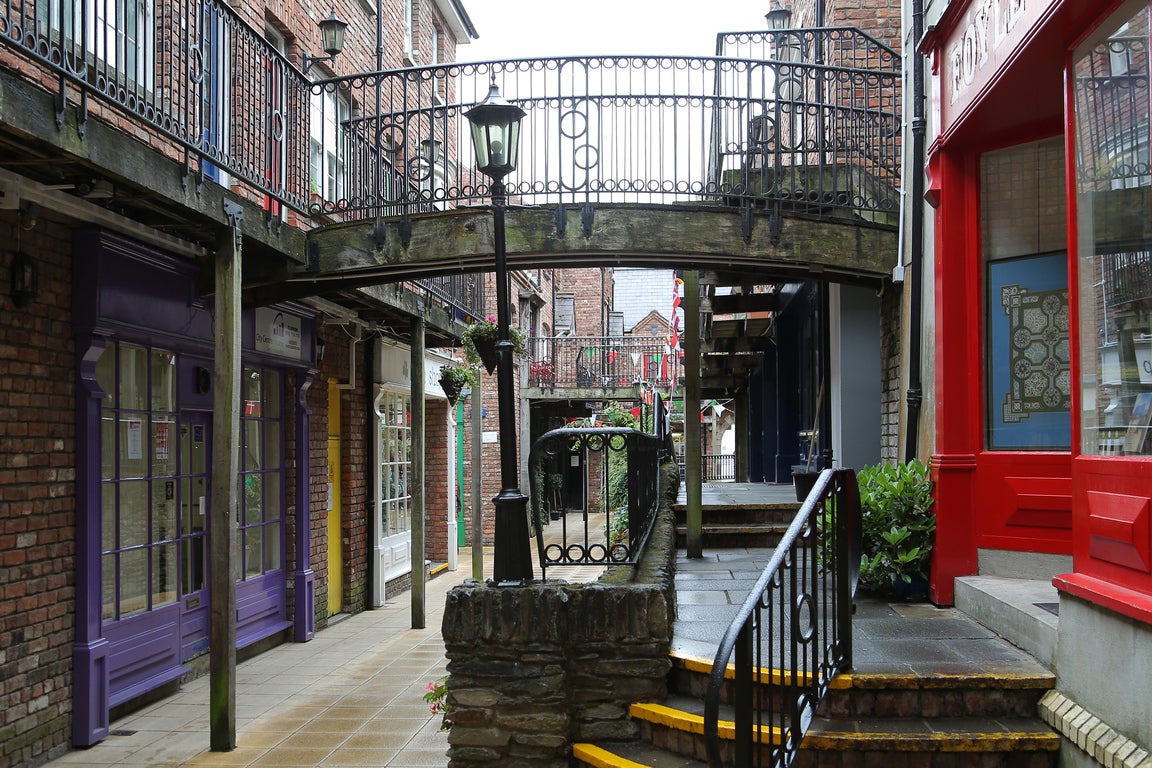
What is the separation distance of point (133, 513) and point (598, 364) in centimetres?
1752

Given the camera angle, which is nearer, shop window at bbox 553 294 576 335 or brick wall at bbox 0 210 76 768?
brick wall at bbox 0 210 76 768

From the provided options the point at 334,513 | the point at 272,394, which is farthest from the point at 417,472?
the point at 272,394

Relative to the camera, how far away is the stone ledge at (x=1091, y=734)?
3236 millimetres

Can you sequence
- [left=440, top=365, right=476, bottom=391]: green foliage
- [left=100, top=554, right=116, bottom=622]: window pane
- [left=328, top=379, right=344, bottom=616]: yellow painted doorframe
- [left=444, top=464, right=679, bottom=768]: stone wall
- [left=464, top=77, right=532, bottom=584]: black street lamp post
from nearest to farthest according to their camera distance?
[left=444, top=464, right=679, bottom=768]: stone wall, [left=464, top=77, right=532, bottom=584]: black street lamp post, [left=100, top=554, right=116, bottom=622]: window pane, [left=328, top=379, right=344, bottom=616]: yellow painted doorframe, [left=440, top=365, right=476, bottom=391]: green foliage

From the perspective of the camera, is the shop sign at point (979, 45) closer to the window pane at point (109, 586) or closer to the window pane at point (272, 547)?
the window pane at point (109, 586)

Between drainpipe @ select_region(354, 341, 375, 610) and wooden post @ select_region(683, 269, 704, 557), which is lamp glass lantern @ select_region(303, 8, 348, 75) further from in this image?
wooden post @ select_region(683, 269, 704, 557)

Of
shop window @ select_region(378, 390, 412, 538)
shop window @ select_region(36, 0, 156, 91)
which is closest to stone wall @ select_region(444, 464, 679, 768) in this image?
shop window @ select_region(36, 0, 156, 91)

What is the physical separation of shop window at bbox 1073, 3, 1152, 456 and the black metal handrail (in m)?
1.04

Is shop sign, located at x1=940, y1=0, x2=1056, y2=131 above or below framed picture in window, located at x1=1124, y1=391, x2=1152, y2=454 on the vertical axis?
above

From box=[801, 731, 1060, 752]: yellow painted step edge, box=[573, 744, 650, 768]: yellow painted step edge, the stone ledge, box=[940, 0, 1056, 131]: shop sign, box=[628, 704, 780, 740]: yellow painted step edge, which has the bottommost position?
box=[573, 744, 650, 768]: yellow painted step edge

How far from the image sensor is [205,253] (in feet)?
23.8

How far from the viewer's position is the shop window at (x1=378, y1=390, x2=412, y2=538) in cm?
1217

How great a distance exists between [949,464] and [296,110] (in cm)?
539

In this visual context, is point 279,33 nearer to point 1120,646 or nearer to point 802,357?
point 802,357
